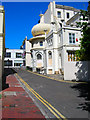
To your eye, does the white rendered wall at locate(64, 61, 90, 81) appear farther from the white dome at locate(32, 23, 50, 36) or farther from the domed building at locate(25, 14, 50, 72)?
the white dome at locate(32, 23, 50, 36)

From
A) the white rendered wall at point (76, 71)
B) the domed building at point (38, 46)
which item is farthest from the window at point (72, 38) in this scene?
the domed building at point (38, 46)

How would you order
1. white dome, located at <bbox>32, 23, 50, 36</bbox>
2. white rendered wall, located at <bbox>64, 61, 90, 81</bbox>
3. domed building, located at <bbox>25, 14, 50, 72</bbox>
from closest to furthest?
white rendered wall, located at <bbox>64, 61, 90, 81</bbox>
domed building, located at <bbox>25, 14, 50, 72</bbox>
white dome, located at <bbox>32, 23, 50, 36</bbox>

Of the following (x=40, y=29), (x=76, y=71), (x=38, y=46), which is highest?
(x=40, y=29)

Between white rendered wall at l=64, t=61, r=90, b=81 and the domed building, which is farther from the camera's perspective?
the domed building

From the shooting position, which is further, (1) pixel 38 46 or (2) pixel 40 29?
(2) pixel 40 29

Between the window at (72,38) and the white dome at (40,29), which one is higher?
the white dome at (40,29)

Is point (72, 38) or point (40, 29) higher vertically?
point (40, 29)

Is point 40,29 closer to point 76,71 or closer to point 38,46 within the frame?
point 38,46


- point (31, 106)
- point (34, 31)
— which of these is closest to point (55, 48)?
point (34, 31)

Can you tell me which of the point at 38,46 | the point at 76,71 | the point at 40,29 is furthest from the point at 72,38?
the point at 40,29

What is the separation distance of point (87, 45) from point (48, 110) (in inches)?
242

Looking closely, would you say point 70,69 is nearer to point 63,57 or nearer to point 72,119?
point 63,57

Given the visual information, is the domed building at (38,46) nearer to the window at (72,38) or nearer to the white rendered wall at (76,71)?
the window at (72,38)

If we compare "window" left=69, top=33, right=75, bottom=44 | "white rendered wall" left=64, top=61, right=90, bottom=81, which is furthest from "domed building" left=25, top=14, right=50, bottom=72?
"white rendered wall" left=64, top=61, right=90, bottom=81
